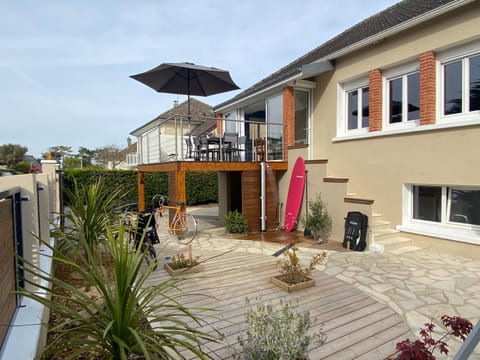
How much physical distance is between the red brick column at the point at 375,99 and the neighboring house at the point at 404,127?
0.03m

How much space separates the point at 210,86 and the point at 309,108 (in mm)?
3670

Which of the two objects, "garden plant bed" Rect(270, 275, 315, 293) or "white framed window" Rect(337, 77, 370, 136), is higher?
"white framed window" Rect(337, 77, 370, 136)

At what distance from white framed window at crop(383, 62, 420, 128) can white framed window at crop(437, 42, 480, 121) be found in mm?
608

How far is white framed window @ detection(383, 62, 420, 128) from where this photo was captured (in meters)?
7.38

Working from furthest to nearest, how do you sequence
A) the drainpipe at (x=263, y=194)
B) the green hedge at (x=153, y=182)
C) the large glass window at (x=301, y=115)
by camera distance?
1. the green hedge at (x=153, y=182)
2. the large glass window at (x=301, y=115)
3. the drainpipe at (x=263, y=194)

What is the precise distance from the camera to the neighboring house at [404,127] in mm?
6258

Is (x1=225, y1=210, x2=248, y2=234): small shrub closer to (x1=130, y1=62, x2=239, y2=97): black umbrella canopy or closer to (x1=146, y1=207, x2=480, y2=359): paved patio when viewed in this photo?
(x1=146, y1=207, x2=480, y2=359): paved patio

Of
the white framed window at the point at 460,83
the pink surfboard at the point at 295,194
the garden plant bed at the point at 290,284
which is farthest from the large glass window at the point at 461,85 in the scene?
the garden plant bed at the point at 290,284

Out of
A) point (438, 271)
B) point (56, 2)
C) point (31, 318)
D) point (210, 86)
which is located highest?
point (56, 2)

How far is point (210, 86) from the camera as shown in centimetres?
977

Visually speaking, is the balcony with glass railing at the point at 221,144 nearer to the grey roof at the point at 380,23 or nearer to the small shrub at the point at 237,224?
the grey roof at the point at 380,23

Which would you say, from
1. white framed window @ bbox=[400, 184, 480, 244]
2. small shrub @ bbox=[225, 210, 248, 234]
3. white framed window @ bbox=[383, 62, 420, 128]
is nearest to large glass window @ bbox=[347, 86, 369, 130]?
white framed window @ bbox=[383, 62, 420, 128]

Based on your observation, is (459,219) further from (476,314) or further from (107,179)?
(107,179)

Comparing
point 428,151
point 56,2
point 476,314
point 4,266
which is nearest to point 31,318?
point 4,266
